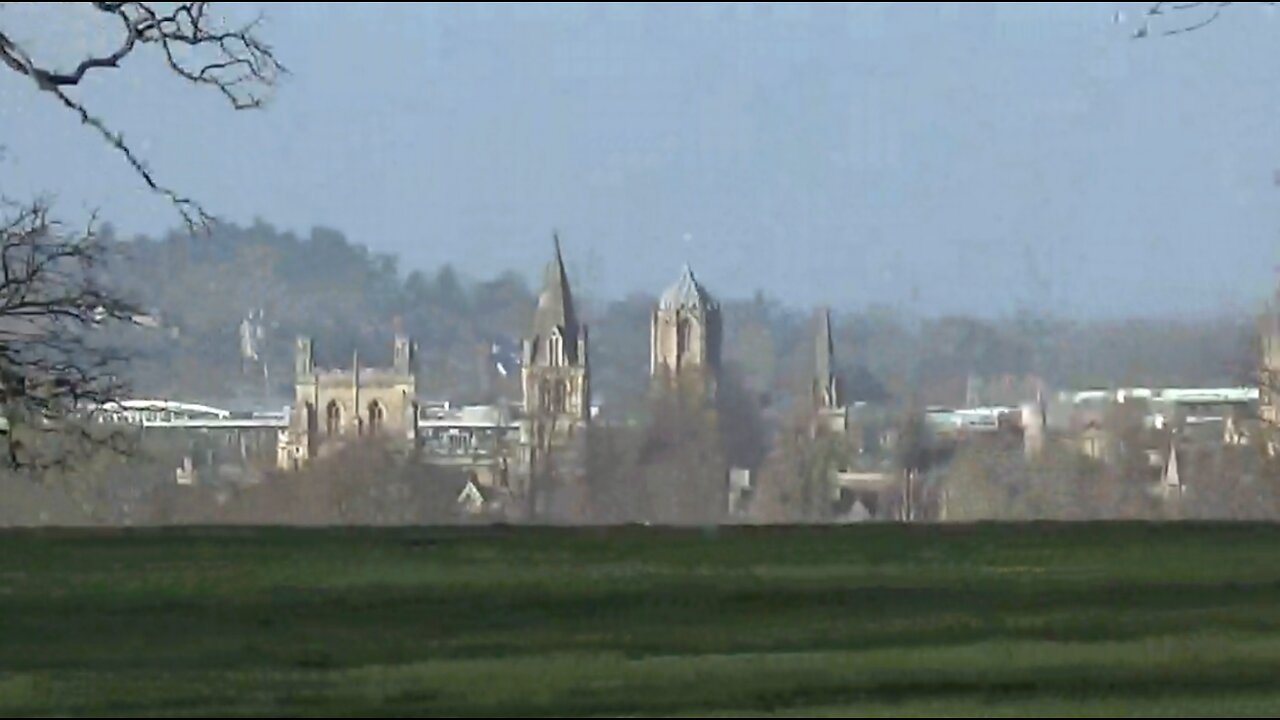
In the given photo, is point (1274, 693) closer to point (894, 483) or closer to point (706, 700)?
point (706, 700)

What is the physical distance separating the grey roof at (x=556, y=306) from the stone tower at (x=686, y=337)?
1.18 m

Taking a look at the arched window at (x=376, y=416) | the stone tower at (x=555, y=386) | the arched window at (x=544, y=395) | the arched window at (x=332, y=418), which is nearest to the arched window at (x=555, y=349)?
the stone tower at (x=555, y=386)

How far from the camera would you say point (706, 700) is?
753 cm

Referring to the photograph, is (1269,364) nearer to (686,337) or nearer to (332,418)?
(686,337)

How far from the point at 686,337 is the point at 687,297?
1.03 meters

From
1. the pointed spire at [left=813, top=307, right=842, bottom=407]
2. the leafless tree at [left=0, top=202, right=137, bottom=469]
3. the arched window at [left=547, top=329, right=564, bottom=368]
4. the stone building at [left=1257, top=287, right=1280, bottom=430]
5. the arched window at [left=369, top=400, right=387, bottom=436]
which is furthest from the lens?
the arched window at [left=547, top=329, right=564, bottom=368]

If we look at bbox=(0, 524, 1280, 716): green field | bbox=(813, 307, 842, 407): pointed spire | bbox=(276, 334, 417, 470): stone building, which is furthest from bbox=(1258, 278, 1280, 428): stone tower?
bbox=(0, 524, 1280, 716): green field

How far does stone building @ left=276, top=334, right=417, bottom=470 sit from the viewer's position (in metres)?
25.5

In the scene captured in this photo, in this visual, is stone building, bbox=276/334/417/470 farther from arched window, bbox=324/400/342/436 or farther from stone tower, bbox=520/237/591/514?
stone tower, bbox=520/237/591/514

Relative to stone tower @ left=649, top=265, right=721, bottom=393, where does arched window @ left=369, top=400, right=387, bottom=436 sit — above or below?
below

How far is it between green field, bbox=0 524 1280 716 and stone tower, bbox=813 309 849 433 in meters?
17.7

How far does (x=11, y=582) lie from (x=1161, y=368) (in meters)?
23.2

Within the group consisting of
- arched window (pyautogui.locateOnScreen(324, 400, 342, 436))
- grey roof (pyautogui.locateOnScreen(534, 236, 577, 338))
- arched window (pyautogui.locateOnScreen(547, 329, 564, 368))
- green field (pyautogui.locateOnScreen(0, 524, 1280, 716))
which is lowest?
green field (pyautogui.locateOnScreen(0, 524, 1280, 716))

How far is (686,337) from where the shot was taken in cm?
3216
